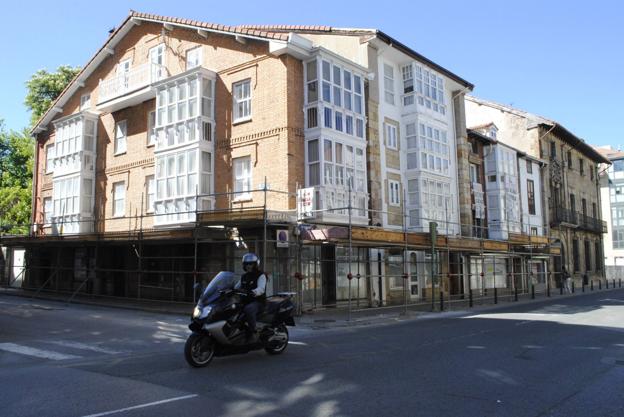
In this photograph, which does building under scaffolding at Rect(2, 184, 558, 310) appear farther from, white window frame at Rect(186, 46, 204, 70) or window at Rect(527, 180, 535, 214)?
window at Rect(527, 180, 535, 214)

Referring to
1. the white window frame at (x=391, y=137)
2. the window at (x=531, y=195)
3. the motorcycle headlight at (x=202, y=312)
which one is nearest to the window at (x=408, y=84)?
the white window frame at (x=391, y=137)

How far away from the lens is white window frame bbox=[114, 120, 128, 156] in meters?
23.9

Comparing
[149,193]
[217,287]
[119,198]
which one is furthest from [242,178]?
[217,287]

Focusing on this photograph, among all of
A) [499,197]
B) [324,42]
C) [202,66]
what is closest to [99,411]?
[202,66]

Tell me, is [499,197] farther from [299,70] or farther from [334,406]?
[334,406]

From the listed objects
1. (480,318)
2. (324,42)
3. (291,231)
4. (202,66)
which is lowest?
(480,318)

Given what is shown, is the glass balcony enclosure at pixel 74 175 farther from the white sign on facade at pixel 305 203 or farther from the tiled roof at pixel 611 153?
the tiled roof at pixel 611 153

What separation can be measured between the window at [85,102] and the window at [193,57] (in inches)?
313

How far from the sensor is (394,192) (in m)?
22.6

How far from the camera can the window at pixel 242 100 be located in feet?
64.0

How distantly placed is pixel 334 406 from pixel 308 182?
13.4 m

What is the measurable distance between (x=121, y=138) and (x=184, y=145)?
19.4ft

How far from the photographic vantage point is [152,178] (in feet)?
73.3

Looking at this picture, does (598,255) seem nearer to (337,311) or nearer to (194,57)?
(337,311)
